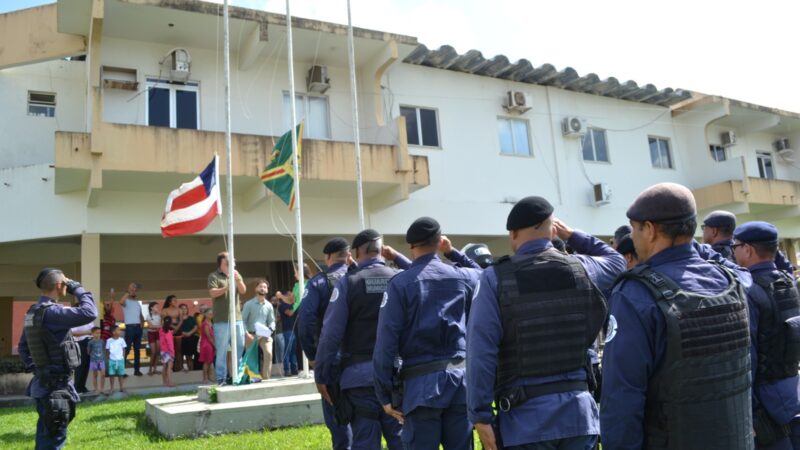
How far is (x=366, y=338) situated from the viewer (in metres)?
4.96

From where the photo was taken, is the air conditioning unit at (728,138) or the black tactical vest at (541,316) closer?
the black tactical vest at (541,316)

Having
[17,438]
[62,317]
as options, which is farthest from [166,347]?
[62,317]

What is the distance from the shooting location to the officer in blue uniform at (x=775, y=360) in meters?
3.66

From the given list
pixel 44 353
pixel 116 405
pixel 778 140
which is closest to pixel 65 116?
pixel 116 405

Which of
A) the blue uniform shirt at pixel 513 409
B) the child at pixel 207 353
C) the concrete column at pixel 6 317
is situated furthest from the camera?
the concrete column at pixel 6 317

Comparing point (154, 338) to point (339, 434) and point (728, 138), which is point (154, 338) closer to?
point (339, 434)

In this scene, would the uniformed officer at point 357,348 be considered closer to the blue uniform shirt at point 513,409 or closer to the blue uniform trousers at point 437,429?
the blue uniform trousers at point 437,429

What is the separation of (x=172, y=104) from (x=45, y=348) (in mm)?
9514

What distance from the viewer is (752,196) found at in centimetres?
2081

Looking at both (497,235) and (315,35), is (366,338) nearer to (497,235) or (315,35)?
(315,35)

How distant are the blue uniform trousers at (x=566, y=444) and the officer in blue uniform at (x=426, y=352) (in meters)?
0.98

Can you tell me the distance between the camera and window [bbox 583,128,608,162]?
786 inches

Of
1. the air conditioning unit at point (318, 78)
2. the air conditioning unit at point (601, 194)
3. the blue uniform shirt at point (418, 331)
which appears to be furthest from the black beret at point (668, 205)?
the air conditioning unit at point (601, 194)

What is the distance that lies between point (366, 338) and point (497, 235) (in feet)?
42.7
